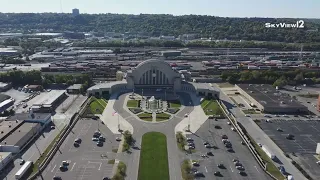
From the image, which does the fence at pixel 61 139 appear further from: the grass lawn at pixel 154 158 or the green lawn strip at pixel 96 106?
the grass lawn at pixel 154 158

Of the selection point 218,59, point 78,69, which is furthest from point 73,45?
point 218,59

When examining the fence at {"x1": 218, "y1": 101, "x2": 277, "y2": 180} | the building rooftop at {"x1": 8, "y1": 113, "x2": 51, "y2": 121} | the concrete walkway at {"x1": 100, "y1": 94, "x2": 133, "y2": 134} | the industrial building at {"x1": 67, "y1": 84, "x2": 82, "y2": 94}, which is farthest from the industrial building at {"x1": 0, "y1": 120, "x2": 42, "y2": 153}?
the fence at {"x1": 218, "y1": 101, "x2": 277, "y2": 180}

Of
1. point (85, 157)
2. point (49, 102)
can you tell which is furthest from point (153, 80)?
point (85, 157)

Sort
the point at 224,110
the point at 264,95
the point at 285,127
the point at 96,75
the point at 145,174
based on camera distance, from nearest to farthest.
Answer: the point at 145,174 → the point at 285,127 → the point at 224,110 → the point at 264,95 → the point at 96,75

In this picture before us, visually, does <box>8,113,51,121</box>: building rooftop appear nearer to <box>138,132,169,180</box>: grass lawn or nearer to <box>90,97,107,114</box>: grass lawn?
<box>90,97,107,114</box>: grass lawn

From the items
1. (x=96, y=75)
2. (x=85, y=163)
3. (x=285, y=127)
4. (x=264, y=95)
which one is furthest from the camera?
(x=96, y=75)

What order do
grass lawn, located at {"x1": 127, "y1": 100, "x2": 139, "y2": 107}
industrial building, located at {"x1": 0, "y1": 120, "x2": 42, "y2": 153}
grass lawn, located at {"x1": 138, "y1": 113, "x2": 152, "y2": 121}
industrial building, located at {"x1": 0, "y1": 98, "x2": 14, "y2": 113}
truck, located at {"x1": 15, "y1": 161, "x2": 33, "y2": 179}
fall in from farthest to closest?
grass lawn, located at {"x1": 127, "y1": 100, "x2": 139, "y2": 107}, industrial building, located at {"x1": 0, "y1": 98, "x2": 14, "y2": 113}, grass lawn, located at {"x1": 138, "y1": 113, "x2": 152, "y2": 121}, industrial building, located at {"x1": 0, "y1": 120, "x2": 42, "y2": 153}, truck, located at {"x1": 15, "y1": 161, "x2": 33, "y2": 179}

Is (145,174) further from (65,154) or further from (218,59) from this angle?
(218,59)
